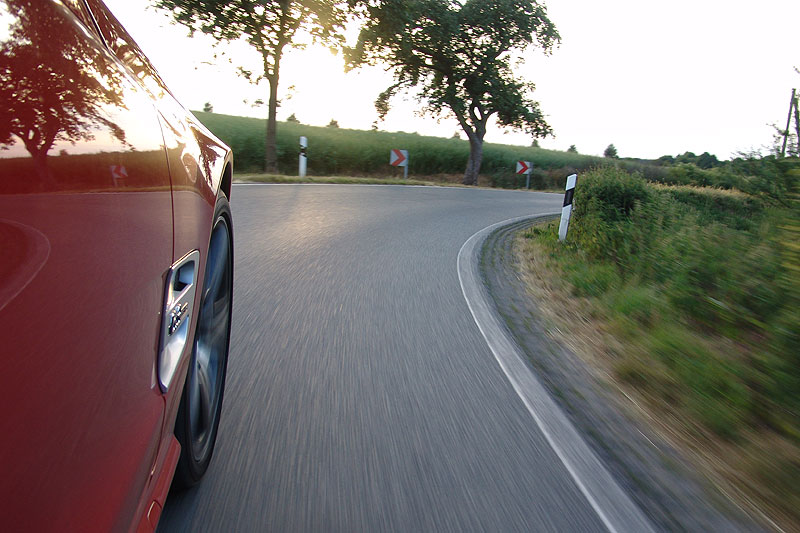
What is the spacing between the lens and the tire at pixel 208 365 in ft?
6.54

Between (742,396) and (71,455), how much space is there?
3.74 metres

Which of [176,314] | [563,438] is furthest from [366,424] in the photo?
[176,314]

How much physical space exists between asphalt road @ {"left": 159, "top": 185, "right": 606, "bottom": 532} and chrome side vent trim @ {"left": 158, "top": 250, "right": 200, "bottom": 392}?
79 centimetres

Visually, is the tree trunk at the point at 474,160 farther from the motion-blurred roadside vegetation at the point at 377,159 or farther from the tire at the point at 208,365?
the tire at the point at 208,365

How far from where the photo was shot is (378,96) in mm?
27828

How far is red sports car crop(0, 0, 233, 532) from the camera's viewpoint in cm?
87

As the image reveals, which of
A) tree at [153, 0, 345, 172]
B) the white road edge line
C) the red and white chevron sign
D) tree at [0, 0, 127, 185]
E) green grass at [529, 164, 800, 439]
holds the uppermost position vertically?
tree at [153, 0, 345, 172]

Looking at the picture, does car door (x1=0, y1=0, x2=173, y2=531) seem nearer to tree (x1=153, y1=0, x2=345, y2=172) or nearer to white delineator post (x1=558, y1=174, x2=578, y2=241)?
white delineator post (x1=558, y1=174, x2=578, y2=241)

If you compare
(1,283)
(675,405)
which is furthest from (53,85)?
(675,405)

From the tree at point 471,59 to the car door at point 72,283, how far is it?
81.2 feet

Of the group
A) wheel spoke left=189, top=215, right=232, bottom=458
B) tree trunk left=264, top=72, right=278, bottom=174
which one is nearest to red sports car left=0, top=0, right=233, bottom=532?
wheel spoke left=189, top=215, right=232, bottom=458

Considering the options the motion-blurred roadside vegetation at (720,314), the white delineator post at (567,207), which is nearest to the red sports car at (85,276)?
the motion-blurred roadside vegetation at (720,314)

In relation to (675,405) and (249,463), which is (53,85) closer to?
(249,463)

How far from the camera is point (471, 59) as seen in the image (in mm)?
27078
